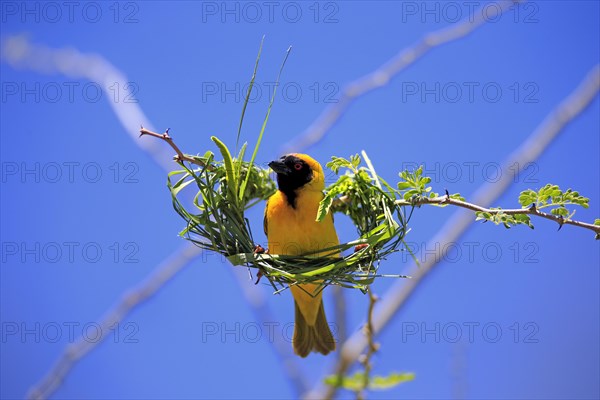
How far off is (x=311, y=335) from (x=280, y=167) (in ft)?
3.45

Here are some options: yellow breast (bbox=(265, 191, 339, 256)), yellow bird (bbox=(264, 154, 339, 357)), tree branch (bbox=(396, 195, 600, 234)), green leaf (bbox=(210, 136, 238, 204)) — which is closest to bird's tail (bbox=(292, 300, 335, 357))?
yellow bird (bbox=(264, 154, 339, 357))

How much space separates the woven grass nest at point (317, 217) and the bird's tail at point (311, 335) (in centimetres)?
80

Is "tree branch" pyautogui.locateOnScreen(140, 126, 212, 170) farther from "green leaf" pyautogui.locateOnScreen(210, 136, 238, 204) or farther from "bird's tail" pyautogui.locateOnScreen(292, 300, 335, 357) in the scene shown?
"bird's tail" pyautogui.locateOnScreen(292, 300, 335, 357)

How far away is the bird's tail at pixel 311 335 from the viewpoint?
3.79 meters

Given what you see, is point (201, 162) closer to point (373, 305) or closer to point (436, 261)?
point (373, 305)

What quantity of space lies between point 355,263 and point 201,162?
801 millimetres

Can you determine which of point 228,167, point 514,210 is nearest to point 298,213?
point 228,167

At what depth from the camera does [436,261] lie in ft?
12.7

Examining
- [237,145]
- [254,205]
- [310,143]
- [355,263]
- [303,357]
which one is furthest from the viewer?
[310,143]

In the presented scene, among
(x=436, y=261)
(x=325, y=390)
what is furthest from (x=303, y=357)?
(x=436, y=261)

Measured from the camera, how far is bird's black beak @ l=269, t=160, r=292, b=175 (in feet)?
10.9

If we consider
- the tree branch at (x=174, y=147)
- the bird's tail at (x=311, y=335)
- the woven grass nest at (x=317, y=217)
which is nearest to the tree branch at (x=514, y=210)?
the woven grass nest at (x=317, y=217)

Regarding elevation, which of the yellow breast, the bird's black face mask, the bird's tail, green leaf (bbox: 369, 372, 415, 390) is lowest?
green leaf (bbox: 369, 372, 415, 390)

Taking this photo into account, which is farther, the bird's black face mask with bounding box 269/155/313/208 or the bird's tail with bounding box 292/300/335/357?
the bird's tail with bounding box 292/300/335/357
